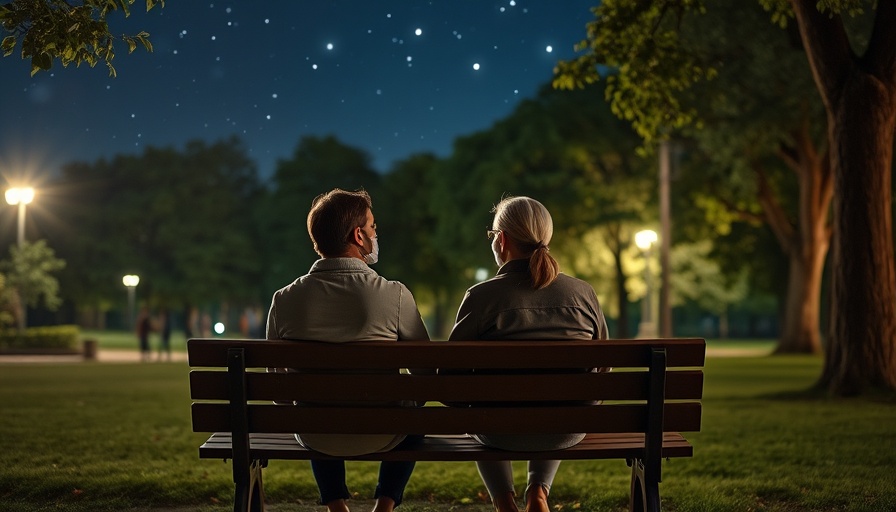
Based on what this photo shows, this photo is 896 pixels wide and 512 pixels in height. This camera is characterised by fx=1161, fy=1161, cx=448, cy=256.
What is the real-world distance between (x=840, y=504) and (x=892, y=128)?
25.6 feet

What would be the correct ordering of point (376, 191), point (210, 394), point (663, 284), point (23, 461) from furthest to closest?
1. point (376, 191)
2. point (663, 284)
3. point (23, 461)
4. point (210, 394)

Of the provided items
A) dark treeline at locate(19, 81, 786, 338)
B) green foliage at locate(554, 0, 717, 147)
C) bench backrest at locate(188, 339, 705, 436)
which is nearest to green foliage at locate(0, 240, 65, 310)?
dark treeline at locate(19, 81, 786, 338)

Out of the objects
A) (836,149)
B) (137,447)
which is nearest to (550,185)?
(836,149)

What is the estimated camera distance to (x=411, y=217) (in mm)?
61844

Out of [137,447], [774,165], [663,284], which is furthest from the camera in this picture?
[774,165]

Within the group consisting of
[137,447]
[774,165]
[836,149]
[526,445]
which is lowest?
[137,447]

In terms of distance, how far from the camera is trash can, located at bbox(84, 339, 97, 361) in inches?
1490

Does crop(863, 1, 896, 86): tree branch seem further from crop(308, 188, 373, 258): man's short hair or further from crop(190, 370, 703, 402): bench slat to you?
crop(308, 188, 373, 258): man's short hair

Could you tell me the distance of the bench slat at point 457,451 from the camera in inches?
191

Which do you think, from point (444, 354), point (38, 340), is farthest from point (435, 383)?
point (38, 340)

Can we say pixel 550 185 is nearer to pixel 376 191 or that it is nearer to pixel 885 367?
pixel 376 191

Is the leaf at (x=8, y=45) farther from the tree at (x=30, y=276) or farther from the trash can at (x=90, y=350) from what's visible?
Answer: the tree at (x=30, y=276)

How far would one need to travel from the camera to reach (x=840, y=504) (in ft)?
22.5

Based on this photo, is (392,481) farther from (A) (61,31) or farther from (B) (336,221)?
(A) (61,31)
